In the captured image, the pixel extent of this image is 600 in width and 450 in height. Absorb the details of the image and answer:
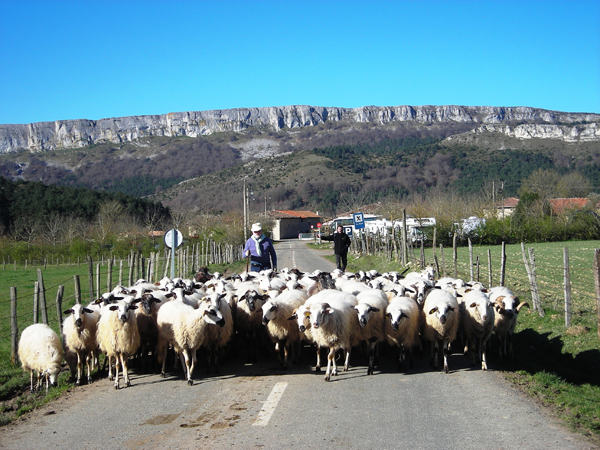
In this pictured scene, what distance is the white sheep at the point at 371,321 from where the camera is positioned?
338 inches

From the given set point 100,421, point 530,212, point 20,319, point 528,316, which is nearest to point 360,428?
point 100,421

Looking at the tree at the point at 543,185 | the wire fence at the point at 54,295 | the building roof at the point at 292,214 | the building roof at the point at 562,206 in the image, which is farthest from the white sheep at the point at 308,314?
the building roof at the point at 292,214

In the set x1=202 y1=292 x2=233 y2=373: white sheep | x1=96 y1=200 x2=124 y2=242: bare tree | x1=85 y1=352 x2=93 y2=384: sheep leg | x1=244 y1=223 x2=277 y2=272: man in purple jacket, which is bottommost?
x1=85 y1=352 x2=93 y2=384: sheep leg

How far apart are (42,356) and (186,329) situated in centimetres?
239

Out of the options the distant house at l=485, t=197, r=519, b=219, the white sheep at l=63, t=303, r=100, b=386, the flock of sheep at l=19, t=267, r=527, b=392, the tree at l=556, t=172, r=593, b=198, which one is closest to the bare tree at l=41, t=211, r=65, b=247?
the distant house at l=485, t=197, r=519, b=219

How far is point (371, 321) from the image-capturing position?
8938mm

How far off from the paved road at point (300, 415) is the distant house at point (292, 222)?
92754 millimetres

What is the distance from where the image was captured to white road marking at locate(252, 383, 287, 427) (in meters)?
5.89

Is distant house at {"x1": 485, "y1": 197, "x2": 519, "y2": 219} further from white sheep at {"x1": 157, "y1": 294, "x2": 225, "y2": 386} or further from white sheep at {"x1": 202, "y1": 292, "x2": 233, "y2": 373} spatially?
white sheep at {"x1": 157, "y1": 294, "x2": 225, "y2": 386}

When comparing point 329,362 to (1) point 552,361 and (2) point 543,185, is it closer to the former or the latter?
(1) point 552,361

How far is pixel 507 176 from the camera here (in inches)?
4126

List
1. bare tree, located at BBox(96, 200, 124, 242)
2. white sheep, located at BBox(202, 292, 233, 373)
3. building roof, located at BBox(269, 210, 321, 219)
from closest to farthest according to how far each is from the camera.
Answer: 1. white sheep, located at BBox(202, 292, 233, 373)
2. bare tree, located at BBox(96, 200, 124, 242)
3. building roof, located at BBox(269, 210, 321, 219)

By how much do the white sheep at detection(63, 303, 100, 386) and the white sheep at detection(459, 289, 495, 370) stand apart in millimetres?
6653

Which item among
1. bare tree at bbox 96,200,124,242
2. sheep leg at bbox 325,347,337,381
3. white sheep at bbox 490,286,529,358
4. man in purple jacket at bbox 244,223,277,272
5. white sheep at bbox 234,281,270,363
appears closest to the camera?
sheep leg at bbox 325,347,337,381
